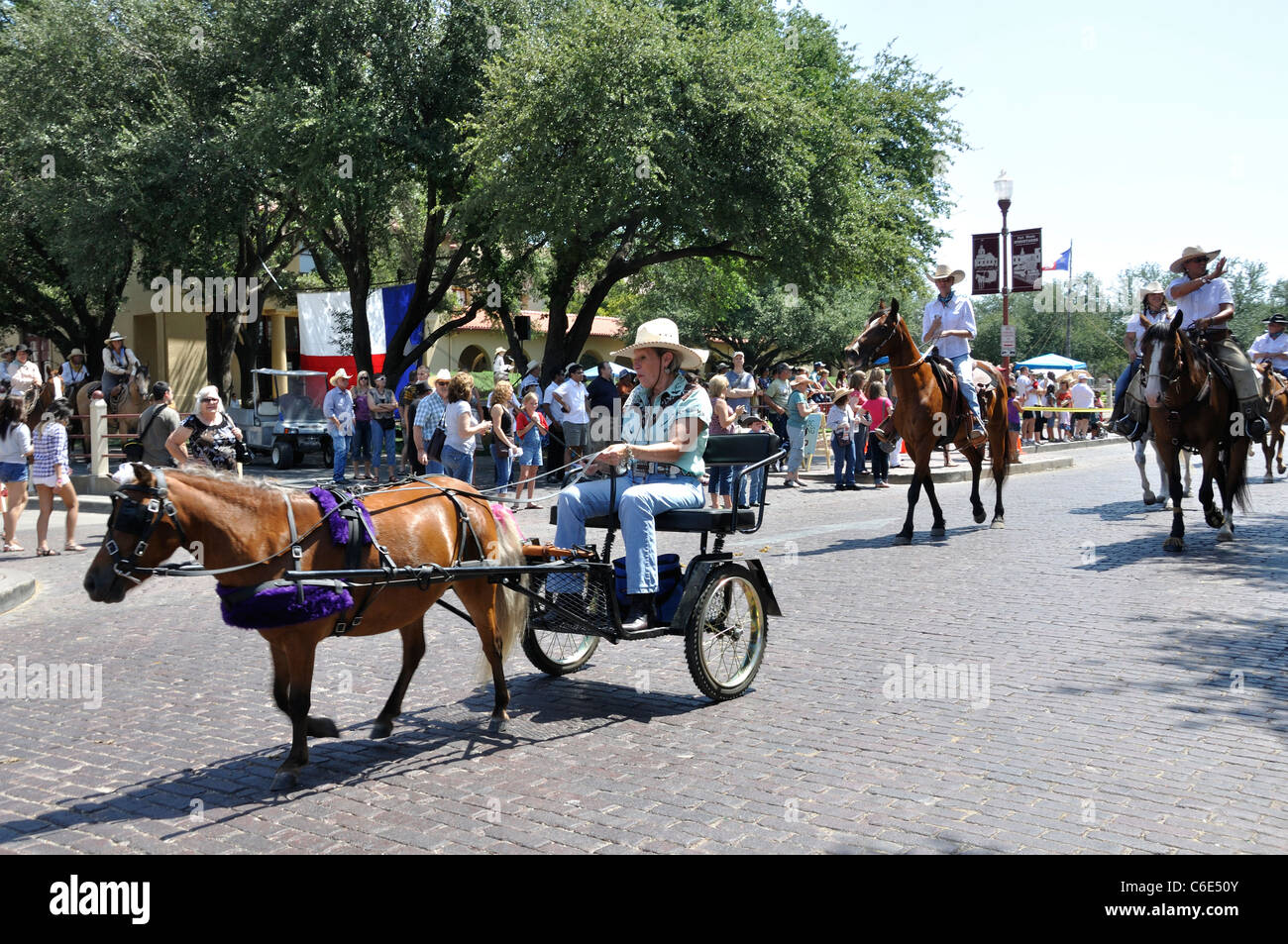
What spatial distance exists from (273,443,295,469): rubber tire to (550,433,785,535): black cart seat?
2031cm

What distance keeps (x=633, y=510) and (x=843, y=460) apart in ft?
47.6

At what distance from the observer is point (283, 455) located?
26109mm

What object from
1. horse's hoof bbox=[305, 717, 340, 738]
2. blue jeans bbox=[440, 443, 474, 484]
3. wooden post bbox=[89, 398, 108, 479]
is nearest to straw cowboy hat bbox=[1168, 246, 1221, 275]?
blue jeans bbox=[440, 443, 474, 484]

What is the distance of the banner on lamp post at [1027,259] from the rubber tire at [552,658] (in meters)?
23.2

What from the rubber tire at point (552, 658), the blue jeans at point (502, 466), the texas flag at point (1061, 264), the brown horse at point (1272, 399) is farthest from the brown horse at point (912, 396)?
the texas flag at point (1061, 264)

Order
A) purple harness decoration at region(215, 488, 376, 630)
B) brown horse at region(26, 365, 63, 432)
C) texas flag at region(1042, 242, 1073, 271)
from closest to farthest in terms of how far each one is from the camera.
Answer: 1. purple harness decoration at region(215, 488, 376, 630)
2. brown horse at region(26, 365, 63, 432)
3. texas flag at region(1042, 242, 1073, 271)

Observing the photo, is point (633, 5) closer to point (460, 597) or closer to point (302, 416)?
point (302, 416)

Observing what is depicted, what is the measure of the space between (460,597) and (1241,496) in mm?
10122

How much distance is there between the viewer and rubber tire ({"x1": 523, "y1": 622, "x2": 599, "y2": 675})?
6.98 m

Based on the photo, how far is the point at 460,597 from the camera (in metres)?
6.22

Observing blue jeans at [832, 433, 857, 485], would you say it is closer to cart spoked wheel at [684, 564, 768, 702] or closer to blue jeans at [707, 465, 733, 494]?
blue jeans at [707, 465, 733, 494]

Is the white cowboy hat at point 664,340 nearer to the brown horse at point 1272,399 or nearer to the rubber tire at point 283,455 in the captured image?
the brown horse at point 1272,399

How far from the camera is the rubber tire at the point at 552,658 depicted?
275 inches

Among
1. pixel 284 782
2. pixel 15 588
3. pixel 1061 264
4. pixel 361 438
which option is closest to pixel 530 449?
pixel 361 438
